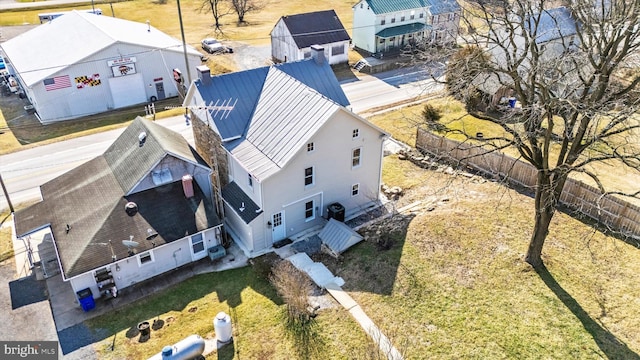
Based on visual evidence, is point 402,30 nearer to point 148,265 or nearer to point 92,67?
point 92,67

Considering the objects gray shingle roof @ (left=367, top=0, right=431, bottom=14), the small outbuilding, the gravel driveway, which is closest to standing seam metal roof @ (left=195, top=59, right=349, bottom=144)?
the small outbuilding

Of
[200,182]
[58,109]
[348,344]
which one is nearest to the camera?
[348,344]

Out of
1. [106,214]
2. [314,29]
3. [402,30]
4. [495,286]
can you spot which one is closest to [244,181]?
[106,214]

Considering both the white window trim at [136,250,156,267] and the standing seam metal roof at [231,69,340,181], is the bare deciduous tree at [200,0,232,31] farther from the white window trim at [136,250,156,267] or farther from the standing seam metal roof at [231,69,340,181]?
the white window trim at [136,250,156,267]

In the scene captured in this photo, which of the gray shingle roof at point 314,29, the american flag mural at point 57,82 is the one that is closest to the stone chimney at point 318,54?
the gray shingle roof at point 314,29

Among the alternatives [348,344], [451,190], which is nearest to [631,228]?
[451,190]

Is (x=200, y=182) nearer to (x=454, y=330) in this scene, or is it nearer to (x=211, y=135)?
(x=211, y=135)
